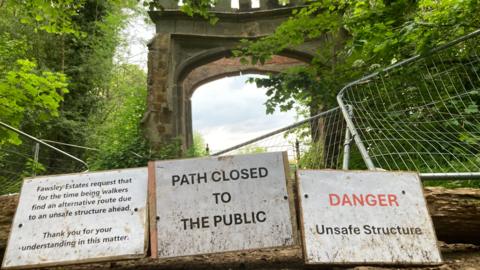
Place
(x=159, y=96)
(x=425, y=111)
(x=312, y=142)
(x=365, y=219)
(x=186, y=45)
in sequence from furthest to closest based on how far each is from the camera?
(x=186, y=45), (x=159, y=96), (x=312, y=142), (x=425, y=111), (x=365, y=219)

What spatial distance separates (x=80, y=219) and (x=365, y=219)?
1664 millimetres

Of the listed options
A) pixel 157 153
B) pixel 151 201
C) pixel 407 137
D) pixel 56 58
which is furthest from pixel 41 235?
pixel 56 58

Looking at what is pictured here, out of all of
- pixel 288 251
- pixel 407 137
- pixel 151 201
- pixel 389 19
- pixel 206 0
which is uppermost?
pixel 206 0

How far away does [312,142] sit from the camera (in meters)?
4.26

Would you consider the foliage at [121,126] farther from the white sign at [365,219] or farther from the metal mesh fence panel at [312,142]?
the white sign at [365,219]

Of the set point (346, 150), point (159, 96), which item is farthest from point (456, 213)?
point (159, 96)

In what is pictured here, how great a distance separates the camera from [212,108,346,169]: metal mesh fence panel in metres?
4.12

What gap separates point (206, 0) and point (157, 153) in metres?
4.18

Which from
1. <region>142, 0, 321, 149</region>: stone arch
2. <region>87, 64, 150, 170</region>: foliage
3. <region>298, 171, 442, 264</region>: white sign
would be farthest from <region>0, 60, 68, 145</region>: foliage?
<region>298, 171, 442, 264</region>: white sign

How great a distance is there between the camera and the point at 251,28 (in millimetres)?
8883

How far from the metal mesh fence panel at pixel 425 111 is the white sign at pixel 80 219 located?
1952 millimetres

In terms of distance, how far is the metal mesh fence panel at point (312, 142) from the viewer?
412 cm

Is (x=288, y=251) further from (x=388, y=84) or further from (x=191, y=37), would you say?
(x=191, y=37)

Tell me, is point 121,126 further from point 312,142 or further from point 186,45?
point 312,142
